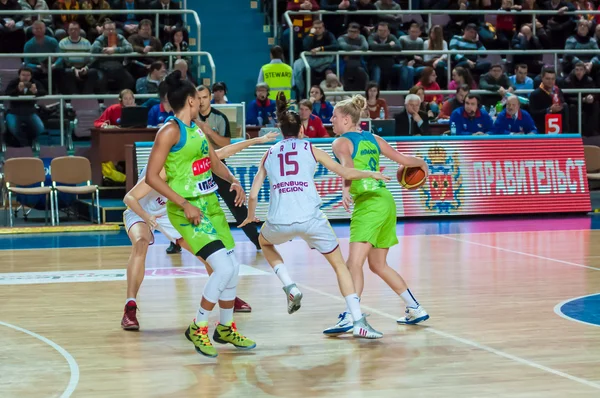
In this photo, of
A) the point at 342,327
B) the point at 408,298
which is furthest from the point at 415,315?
the point at 342,327

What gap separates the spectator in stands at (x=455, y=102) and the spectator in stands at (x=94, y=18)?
6826 mm

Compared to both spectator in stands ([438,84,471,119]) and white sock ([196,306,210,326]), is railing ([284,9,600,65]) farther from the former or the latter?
white sock ([196,306,210,326])

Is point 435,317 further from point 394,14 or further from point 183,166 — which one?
point 394,14

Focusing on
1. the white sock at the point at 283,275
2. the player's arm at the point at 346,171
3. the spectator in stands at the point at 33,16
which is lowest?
the white sock at the point at 283,275

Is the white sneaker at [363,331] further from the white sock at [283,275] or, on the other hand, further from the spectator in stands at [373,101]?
the spectator in stands at [373,101]

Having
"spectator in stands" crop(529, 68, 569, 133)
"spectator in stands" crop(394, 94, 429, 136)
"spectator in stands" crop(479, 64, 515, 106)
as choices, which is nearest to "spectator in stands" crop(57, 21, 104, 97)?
"spectator in stands" crop(394, 94, 429, 136)

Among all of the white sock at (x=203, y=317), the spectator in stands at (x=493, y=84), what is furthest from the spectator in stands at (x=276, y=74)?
the white sock at (x=203, y=317)

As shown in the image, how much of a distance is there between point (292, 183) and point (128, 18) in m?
14.1

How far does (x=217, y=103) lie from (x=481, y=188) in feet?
14.7

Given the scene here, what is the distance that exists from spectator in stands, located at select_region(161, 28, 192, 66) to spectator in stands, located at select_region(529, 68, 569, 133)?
21.5 feet

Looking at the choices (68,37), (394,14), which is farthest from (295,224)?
(394,14)

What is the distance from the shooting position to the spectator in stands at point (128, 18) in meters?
20.8

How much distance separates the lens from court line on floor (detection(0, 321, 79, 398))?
6.61 m

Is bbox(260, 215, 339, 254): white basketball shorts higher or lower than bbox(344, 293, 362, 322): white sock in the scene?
higher
